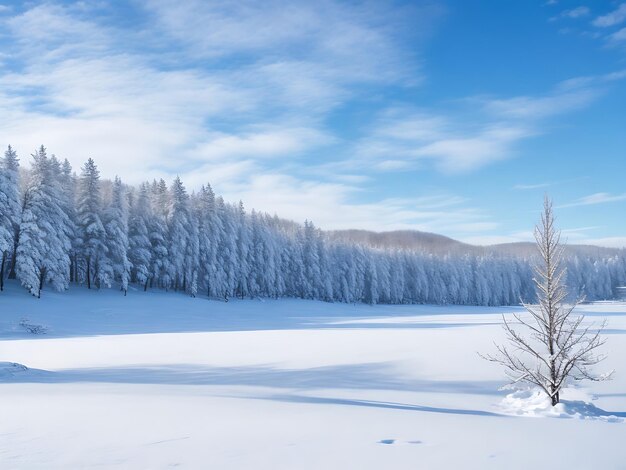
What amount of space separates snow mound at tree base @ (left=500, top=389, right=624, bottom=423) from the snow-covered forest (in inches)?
754

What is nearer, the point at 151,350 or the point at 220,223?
the point at 151,350

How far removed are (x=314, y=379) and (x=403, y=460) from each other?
827cm

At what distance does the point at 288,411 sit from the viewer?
9.52m

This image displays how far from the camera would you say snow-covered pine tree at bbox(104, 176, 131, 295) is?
5084cm

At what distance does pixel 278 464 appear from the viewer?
243 inches

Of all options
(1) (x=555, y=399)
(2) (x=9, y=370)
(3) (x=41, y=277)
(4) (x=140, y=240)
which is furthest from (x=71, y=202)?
(1) (x=555, y=399)

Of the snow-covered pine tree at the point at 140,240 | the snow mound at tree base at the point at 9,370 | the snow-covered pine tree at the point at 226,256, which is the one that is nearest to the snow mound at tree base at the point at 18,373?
the snow mound at tree base at the point at 9,370

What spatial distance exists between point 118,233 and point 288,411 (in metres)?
46.4

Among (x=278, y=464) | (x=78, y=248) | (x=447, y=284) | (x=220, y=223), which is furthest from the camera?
(x=447, y=284)

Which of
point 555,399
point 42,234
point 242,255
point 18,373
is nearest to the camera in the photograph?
point 555,399

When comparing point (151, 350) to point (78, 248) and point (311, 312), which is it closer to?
point (78, 248)

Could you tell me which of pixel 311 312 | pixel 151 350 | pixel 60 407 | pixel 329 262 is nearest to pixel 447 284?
pixel 329 262

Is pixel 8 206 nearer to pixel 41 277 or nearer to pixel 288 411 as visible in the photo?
pixel 41 277

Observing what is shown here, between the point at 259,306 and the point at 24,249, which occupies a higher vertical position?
the point at 24,249
